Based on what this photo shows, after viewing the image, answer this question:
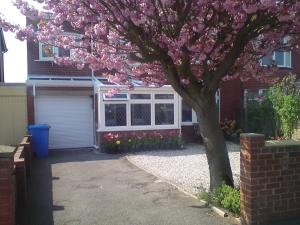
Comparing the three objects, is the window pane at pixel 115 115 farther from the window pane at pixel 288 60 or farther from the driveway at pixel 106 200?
the window pane at pixel 288 60

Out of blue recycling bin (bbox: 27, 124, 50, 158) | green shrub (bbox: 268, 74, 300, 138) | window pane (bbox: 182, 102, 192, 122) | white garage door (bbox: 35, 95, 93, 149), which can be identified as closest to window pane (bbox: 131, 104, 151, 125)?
white garage door (bbox: 35, 95, 93, 149)

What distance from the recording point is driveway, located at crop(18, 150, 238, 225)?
253 inches

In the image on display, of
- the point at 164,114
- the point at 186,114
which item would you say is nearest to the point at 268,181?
the point at 164,114

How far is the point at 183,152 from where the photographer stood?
48.6 feet

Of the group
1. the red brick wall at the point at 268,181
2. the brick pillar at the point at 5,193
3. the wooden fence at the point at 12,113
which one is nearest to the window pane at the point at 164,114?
the wooden fence at the point at 12,113

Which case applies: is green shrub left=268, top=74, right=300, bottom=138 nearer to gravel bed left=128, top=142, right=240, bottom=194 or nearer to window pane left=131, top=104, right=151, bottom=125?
gravel bed left=128, top=142, right=240, bottom=194

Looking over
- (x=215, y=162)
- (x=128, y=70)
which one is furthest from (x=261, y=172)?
(x=128, y=70)

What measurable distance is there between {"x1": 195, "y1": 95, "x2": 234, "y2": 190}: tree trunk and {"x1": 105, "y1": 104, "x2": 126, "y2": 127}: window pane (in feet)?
27.4

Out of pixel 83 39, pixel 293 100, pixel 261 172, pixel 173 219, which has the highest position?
pixel 83 39

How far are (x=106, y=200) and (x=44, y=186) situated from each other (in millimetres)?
2042

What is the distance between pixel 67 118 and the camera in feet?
55.1

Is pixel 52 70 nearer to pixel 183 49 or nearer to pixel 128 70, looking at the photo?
pixel 128 70

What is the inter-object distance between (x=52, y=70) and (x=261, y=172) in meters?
12.7

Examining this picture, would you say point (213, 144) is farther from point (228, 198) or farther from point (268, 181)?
point (268, 181)
